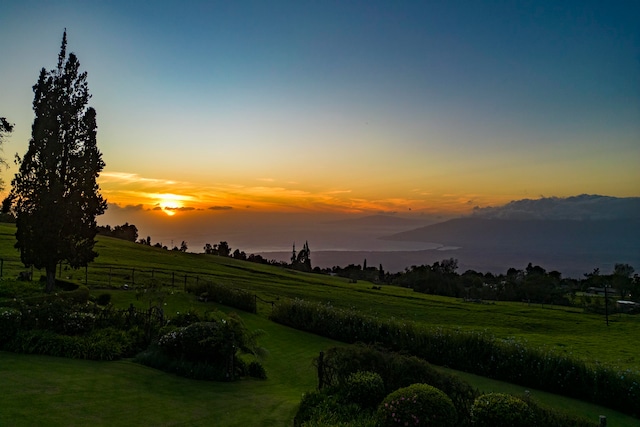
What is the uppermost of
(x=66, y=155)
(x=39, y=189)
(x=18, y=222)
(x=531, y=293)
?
(x=66, y=155)

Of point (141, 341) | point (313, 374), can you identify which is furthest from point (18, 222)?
point (313, 374)

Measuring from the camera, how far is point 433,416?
29.5ft

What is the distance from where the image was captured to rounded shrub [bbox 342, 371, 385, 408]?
36.2ft

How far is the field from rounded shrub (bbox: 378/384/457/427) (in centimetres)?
308

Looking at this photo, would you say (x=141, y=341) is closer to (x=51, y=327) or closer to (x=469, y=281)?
(x=51, y=327)

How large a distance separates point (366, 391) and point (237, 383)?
5.38 m

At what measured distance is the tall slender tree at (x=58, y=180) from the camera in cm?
2456

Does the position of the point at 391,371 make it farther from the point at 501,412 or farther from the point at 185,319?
the point at 185,319

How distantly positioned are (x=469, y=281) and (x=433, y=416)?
251 feet

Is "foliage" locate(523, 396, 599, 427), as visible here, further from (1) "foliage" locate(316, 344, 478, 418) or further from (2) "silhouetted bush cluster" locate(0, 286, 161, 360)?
(2) "silhouetted bush cluster" locate(0, 286, 161, 360)

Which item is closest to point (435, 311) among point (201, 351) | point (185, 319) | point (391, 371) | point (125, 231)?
point (185, 319)

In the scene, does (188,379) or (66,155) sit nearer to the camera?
(188,379)

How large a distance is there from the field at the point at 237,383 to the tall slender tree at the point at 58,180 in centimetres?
446

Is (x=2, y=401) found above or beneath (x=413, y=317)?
above
